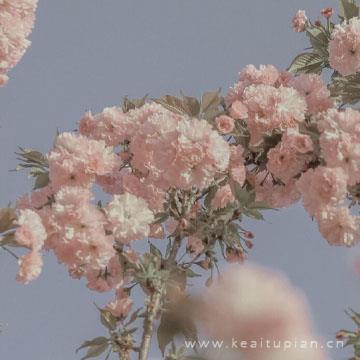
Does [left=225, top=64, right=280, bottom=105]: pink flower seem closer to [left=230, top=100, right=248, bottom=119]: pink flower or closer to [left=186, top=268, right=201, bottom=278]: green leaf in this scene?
[left=230, top=100, right=248, bottom=119]: pink flower

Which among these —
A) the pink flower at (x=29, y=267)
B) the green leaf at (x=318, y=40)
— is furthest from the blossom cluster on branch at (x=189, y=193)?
the green leaf at (x=318, y=40)

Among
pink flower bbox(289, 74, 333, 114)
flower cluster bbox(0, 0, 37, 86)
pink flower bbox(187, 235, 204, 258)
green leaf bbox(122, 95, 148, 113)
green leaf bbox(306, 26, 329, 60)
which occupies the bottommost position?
pink flower bbox(187, 235, 204, 258)

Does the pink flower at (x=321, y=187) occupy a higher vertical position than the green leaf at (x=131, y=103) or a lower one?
lower

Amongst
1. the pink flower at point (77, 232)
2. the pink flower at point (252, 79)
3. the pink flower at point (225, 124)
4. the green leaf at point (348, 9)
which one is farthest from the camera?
the green leaf at point (348, 9)

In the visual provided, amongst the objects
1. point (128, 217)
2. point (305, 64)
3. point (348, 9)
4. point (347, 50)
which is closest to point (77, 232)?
point (128, 217)

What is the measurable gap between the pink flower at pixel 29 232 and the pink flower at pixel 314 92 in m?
1.37

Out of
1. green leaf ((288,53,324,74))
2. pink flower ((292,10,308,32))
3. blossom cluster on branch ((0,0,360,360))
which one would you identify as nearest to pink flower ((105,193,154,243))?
blossom cluster on branch ((0,0,360,360))

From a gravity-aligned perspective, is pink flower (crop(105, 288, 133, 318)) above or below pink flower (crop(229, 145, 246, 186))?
below

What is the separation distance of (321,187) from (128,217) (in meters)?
0.76

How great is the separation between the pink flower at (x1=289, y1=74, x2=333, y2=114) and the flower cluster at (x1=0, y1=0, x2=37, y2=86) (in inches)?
49.5

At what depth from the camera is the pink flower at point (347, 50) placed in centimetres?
442

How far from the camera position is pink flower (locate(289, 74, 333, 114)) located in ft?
12.8

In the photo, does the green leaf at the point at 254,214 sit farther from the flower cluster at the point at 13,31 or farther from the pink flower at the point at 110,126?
the flower cluster at the point at 13,31

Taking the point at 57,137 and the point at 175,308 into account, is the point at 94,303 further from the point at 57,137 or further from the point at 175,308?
the point at 57,137
